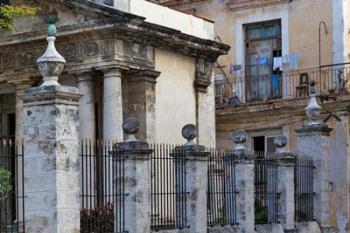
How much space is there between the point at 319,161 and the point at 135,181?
7287 mm

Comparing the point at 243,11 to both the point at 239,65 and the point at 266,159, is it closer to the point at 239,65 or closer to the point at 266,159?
the point at 239,65

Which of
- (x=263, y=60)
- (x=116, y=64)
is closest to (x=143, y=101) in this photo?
(x=116, y=64)

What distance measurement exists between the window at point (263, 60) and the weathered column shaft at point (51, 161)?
13.9 m

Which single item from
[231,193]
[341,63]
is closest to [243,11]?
[341,63]

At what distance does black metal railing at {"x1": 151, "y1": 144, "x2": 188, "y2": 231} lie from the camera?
17672 mm

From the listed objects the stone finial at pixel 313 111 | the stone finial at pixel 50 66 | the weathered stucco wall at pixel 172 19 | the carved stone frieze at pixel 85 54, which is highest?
the weathered stucco wall at pixel 172 19

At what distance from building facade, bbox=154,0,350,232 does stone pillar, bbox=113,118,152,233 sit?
1001cm

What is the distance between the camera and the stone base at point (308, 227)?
69.9 feet

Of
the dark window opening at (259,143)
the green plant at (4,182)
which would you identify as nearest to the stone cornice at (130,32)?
the dark window opening at (259,143)

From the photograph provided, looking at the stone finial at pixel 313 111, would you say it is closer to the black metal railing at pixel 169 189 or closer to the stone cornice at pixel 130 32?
the stone cornice at pixel 130 32

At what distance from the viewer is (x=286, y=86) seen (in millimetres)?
27516

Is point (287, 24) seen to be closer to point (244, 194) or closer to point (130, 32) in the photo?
point (130, 32)

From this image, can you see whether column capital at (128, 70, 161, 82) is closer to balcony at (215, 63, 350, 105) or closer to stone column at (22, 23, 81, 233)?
balcony at (215, 63, 350, 105)

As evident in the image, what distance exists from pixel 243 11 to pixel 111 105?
829 cm
